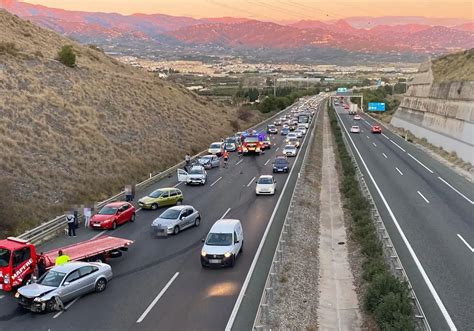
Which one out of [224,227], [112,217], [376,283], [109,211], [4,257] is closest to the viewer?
[376,283]

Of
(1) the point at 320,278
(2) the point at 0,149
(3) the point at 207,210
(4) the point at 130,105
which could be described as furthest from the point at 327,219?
(4) the point at 130,105

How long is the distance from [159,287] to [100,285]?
6.57 feet

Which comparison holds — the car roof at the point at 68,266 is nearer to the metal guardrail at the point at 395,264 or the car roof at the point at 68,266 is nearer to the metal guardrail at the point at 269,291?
the metal guardrail at the point at 269,291

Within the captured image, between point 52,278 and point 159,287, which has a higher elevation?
point 52,278

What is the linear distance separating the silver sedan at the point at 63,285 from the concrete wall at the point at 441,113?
1434 inches

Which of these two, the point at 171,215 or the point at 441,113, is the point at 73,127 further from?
the point at 441,113

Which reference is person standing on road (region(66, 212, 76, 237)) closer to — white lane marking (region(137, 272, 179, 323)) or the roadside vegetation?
white lane marking (region(137, 272, 179, 323))

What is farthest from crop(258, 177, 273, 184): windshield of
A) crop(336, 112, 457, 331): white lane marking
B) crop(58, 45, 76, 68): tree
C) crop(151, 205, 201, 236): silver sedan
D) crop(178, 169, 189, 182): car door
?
crop(58, 45, 76, 68): tree

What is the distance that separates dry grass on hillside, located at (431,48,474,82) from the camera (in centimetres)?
7553

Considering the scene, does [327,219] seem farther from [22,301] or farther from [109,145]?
[109,145]

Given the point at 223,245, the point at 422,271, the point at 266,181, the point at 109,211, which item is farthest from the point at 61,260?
the point at 266,181

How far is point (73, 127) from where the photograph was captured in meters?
44.0

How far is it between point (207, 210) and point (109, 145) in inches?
701

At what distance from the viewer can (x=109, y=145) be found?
44656mm
